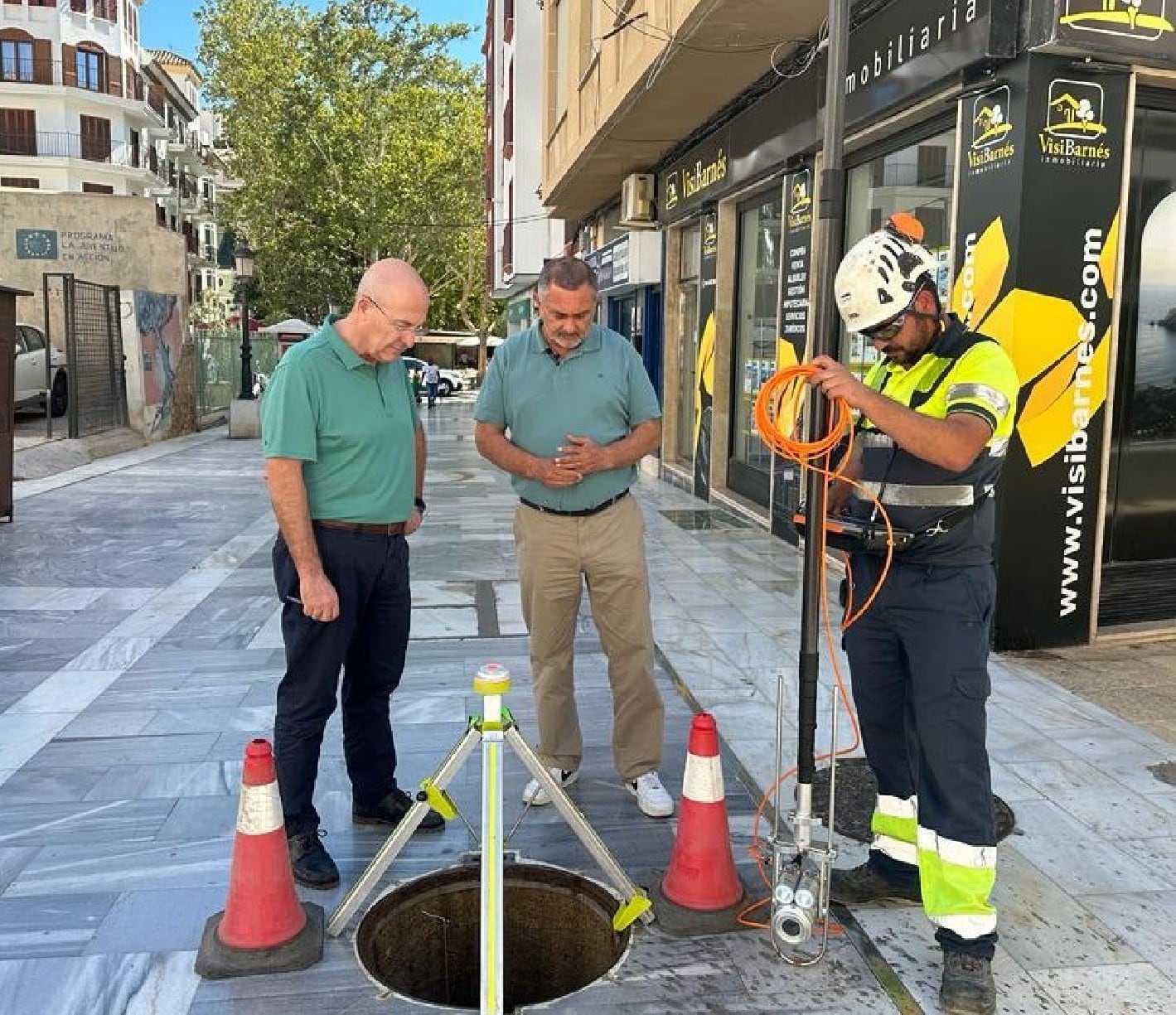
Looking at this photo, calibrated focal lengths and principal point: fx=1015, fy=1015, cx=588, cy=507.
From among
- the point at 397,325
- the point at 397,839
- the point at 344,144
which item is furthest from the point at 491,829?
the point at 344,144

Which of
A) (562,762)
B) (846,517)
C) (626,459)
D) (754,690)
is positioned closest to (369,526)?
(626,459)

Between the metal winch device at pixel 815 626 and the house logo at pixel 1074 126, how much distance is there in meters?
3.10

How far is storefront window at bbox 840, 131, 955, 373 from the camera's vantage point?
645 centimetres

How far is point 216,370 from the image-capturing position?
25594 millimetres

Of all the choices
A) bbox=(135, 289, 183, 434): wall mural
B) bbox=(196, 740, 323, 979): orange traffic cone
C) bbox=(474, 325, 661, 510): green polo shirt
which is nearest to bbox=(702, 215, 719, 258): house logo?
bbox=(474, 325, 661, 510): green polo shirt

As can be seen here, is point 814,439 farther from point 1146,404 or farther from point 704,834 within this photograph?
point 1146,404

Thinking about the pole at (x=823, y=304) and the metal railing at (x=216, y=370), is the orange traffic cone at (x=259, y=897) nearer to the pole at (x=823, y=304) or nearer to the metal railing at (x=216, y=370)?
the pole at (x=823, y=304)

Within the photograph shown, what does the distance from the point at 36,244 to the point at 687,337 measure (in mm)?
14289

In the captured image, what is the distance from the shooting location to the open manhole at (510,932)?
3168 mm

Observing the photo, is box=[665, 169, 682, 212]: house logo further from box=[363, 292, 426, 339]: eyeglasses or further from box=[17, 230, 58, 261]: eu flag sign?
box=[17, 230, 58, 261]: eu flag sign

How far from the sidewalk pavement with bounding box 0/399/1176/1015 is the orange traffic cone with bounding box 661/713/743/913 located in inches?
4.9

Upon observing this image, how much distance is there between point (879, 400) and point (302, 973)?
85.2 inches

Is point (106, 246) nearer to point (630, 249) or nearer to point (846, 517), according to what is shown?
point (630, 249)

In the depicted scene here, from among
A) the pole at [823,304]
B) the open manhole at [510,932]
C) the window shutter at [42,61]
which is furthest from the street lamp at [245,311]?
the window shutter at [42,61]
